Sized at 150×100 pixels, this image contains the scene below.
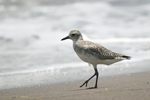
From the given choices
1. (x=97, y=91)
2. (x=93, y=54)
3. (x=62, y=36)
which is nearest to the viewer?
(x=97, y=91)

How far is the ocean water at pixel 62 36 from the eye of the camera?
755cm

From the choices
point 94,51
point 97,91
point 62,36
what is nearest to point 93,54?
point 94,51

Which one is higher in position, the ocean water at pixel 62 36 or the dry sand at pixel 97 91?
the dry sand at pixel 97 91

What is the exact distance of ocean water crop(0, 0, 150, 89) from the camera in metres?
7.55

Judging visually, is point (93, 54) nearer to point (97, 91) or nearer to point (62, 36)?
point (97, 91)

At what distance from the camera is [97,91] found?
4.96 meters

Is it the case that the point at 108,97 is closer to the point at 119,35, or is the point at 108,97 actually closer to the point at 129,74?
the point at 129,74

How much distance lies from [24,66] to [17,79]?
157 centimetres

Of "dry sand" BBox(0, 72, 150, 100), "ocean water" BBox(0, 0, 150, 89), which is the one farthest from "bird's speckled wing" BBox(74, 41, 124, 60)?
"ocean water" BBox(0, 0, 150, 89)

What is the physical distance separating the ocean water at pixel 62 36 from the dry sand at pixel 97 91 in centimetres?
46

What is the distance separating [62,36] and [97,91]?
28.9 feet

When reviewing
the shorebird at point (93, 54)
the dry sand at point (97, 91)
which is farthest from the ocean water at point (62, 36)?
the shorebird at point (93, 54)

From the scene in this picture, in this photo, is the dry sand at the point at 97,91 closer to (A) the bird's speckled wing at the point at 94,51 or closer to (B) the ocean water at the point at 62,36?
(B) the ocean water at the point at 62,36

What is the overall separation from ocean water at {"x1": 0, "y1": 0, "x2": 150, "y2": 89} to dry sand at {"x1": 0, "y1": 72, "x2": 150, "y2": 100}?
1.53ft
